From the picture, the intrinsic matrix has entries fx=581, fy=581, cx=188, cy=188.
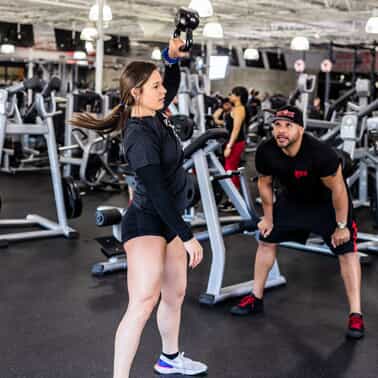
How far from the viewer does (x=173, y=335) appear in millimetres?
2318

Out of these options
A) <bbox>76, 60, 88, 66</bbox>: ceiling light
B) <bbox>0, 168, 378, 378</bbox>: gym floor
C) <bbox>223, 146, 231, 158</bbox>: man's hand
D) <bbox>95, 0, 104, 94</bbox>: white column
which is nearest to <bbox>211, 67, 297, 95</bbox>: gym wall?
<bbox>76, 60, 88, 66</bbox>: ceiling light

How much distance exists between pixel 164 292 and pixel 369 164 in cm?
455

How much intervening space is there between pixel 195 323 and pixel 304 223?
79 centimetres

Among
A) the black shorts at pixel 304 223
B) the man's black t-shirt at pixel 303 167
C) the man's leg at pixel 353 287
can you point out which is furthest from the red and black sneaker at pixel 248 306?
the man's black t-shirt at pixel 303 167

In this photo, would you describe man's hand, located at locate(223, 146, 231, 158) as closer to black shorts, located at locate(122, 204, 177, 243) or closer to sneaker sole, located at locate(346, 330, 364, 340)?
sneaker sole, located at locate(346, 330, 364, 340)

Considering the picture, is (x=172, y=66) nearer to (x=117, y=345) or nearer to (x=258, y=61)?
(x=117, y=345)

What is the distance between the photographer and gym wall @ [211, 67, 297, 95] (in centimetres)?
1991

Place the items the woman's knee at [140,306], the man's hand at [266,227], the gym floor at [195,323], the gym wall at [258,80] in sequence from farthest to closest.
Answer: the gym wall at [258,80]
the man's hand at [266,227]
the gym floor at [195,323]
the woman's knee at [140,306]

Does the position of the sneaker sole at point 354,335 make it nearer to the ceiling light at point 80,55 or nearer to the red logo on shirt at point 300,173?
the red logo on shirt at point 300,173

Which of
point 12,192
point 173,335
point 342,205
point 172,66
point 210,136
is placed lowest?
point 12,192

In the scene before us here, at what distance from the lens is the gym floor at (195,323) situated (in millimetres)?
2588

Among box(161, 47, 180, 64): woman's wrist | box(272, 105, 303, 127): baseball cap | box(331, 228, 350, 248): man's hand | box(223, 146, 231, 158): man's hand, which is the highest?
box(161, 47, 180, 64): woman's wrist

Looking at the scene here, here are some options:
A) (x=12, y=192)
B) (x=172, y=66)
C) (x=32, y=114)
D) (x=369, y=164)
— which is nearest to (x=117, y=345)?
(x=172, y=66)

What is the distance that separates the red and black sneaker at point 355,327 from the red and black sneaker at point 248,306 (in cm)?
51
